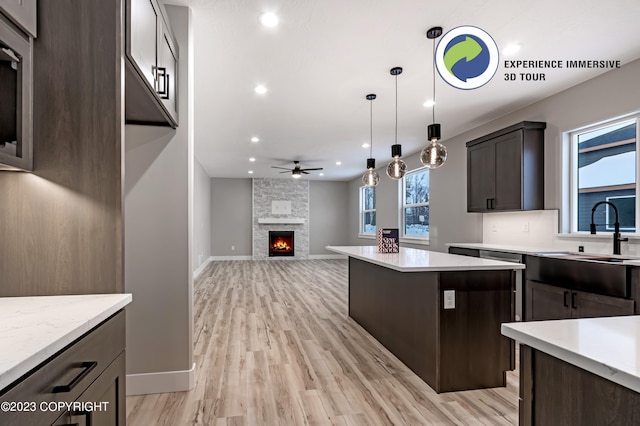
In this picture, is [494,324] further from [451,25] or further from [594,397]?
[451,25]

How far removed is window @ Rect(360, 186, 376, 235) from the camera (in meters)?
10.5

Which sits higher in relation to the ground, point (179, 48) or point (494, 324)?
point (179, 48)

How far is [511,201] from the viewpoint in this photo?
4.35m

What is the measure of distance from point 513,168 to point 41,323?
4.63 m

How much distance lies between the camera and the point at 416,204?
770cm

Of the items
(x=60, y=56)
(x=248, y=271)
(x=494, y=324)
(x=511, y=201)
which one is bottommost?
(x=248, y=271)

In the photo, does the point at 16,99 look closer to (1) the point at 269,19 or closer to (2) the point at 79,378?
(2) the point at 79,378

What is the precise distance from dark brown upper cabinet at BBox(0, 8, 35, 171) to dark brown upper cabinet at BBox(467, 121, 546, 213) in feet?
14.8

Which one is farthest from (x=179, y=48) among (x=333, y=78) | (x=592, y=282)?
(x=592, y=282)

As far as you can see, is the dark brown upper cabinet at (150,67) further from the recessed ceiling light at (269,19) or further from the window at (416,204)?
the window at (416,204)

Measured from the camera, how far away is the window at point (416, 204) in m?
7.36

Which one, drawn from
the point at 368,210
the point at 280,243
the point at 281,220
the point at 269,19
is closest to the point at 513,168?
the point at 269,19

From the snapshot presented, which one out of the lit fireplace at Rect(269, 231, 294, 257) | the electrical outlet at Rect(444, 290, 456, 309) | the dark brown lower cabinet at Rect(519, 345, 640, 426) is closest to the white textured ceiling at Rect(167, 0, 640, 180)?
the electrical outlet at Rect(444, 290, 456, 309)

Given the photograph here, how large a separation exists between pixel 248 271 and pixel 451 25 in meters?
7.32
